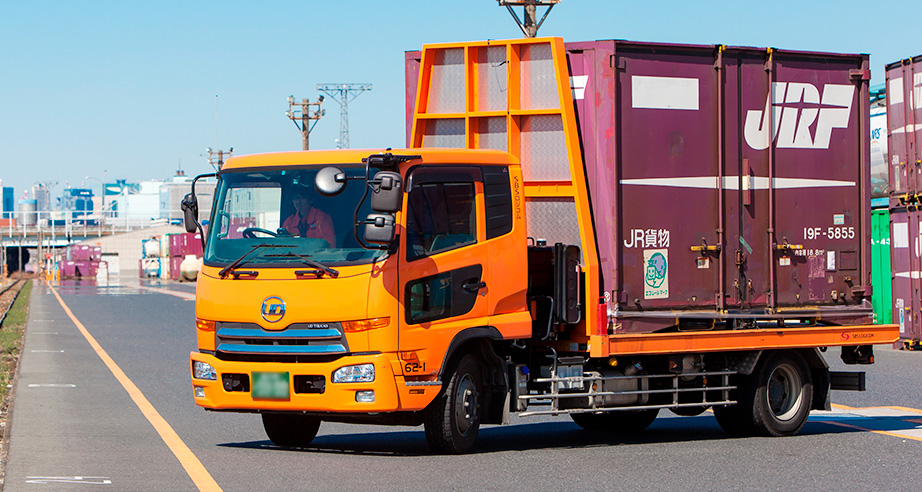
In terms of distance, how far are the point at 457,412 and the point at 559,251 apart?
1.69 m

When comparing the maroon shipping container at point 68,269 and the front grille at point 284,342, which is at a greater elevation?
the front grille at point 284,342

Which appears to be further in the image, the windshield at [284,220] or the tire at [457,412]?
the tire at [457,412]

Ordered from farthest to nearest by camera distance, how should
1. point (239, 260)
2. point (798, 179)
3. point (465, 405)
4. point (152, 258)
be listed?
1. point (152, 258)
2. point (798, 179)
3. point (465, 405)
4. point (239, 260)

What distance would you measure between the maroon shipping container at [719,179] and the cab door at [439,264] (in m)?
1.16

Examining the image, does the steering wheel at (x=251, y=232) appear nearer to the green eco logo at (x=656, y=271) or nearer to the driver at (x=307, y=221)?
the driver at (x=307, y=221)

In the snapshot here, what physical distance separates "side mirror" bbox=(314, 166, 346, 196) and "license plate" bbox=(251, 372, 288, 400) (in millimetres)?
1421

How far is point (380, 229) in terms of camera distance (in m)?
8.42

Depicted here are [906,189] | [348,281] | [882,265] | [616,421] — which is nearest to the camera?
[348,281]

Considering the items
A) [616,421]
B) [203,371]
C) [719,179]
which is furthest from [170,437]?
[719,179]

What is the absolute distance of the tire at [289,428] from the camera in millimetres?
10008

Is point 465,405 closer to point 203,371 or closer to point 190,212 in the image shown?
point 203,371

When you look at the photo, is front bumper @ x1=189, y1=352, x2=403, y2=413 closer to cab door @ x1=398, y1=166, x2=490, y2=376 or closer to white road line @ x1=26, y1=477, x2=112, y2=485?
cab door @ x1=398, y1=166, x2=490, y2=376

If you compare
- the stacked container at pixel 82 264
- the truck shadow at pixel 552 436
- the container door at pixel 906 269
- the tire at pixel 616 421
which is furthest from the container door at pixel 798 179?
the stacked container at pixel 82 264

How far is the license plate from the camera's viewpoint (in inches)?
344
